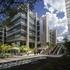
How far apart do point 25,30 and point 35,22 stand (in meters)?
7.38

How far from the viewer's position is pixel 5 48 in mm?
62312

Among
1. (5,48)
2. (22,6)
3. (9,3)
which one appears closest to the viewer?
(9,3)

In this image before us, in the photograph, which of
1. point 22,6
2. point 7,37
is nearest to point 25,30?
point 7,37

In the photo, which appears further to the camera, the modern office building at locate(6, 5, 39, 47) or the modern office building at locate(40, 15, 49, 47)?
the modern office building at locate(40, 15, 49, 47)

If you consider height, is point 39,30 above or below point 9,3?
above

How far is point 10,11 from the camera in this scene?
9844mm

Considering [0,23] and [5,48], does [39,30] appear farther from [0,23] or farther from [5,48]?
[0,23]

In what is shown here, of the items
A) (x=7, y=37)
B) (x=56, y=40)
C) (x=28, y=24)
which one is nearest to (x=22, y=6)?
(x=28, y=24)

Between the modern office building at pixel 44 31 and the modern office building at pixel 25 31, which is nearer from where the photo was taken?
the modern office building at pixel 25 31

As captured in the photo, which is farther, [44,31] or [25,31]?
[44,31]

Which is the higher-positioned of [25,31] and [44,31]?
[44,31]

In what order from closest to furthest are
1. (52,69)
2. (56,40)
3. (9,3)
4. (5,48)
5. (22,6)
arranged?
(9,3) < (22,6) < (52,69) < (5,48) < (56,40)

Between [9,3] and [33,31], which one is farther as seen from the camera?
[33,31]

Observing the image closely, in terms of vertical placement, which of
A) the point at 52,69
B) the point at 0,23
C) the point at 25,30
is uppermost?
the point at 25,30
